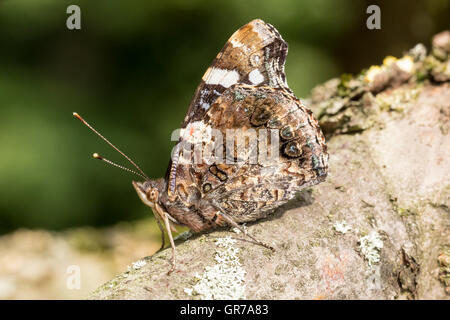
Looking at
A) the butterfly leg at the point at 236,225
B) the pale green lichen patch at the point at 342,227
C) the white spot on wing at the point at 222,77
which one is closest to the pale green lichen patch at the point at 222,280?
the butterfly leg at the point at 236,225

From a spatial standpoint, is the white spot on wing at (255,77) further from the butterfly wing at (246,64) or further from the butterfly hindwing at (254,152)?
the butterfly hindwing at (254,152)

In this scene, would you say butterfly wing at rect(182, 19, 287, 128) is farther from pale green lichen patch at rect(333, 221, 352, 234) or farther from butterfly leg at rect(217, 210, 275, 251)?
pale green lichen patch at rect(333, 221, 352, 234)

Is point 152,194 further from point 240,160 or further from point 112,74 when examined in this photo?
point 112,74

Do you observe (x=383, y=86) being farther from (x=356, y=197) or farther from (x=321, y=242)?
(x=321, y=242)

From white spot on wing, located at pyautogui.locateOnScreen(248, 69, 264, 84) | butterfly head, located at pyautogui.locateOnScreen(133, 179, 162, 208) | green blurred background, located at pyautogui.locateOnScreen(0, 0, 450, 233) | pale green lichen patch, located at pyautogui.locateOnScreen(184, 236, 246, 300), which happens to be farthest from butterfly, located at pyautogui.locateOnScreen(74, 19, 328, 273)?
green blurred background, located at pyautogui.locateOnScreen(0, 0, 450, 233)
